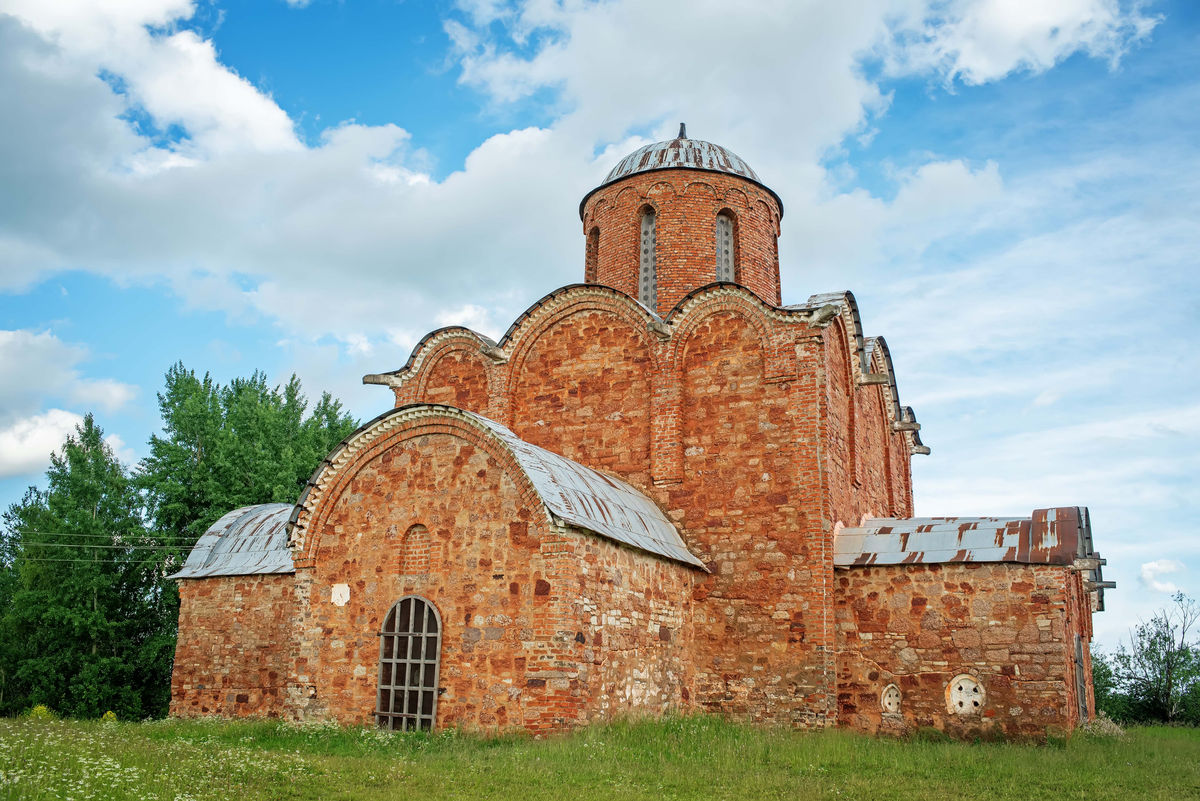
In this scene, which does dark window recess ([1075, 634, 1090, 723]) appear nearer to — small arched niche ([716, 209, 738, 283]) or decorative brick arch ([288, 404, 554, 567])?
small arched niche ([716, 209, 738, 283])

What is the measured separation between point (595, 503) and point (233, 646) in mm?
7315

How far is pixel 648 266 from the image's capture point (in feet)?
55.2

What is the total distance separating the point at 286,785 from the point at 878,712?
780 centimetres

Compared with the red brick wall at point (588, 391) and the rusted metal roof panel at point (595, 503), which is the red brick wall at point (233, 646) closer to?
the red brick wall at point (588, 391)

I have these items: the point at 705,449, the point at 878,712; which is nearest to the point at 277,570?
the point at 705,449

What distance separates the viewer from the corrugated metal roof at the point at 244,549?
50.2 feet

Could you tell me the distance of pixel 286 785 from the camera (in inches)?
290

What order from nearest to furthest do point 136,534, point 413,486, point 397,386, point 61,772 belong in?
1. point 61,772
2. point 413,486
3. point 397,386
4. point 136,534

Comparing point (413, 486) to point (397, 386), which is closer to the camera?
point (413, 486)

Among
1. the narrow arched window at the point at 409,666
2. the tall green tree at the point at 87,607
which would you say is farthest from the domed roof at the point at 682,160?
the tall green tree at the point at 87,607

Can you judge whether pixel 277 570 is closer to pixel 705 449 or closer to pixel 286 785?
pixel 705 449

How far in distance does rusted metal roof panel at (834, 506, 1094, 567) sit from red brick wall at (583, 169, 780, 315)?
5.35m

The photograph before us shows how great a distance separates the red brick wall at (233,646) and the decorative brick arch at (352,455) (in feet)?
8.75

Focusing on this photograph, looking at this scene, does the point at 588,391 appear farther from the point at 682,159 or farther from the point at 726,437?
the point at 682,159
